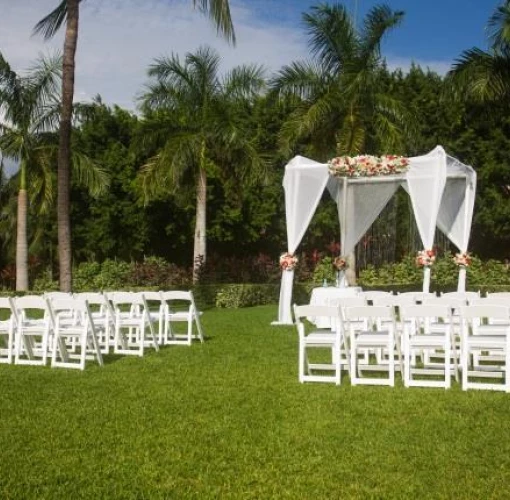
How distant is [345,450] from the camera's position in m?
5.12

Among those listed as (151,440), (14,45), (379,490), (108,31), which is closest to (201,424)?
(151,440)

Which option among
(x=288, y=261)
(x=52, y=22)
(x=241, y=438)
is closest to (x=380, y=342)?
(x=241, y=438)

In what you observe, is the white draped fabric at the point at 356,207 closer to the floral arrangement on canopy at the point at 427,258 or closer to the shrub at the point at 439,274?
the floral arrangement on canopy at the point at 427,258

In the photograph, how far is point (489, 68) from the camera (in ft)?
62.0

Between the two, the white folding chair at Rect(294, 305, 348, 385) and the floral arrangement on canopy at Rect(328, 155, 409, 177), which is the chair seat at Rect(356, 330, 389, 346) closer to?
the white folding chair at Rect(294, 305, 348, 385)

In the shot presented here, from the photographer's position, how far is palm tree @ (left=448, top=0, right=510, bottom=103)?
1862 centimetres

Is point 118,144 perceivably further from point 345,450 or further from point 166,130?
point 345,450

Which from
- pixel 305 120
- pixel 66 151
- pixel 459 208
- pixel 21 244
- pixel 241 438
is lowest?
pixel 241 438

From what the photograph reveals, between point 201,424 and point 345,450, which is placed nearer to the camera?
point 345,450

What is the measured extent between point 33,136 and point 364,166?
11.6 meters

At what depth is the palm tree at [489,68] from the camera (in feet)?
61.1

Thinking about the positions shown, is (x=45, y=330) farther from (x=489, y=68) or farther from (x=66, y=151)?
(x=489, y=68)

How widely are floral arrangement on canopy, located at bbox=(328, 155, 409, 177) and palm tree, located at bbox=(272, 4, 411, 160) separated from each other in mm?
4983

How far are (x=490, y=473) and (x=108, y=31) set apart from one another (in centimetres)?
1541
